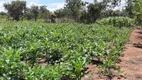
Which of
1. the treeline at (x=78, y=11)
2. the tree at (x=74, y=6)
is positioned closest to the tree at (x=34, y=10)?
the treeline at (x=78, y=11)

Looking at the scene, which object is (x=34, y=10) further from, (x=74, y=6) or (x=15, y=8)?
(x=74, y=6)

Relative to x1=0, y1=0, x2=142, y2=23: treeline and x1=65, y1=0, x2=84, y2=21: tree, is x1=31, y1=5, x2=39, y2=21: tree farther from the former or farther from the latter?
x1=65, y1=0, x2=84, y2=21: tree

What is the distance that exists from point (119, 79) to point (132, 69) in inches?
62.6

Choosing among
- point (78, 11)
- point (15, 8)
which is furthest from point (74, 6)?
point (15, 8)

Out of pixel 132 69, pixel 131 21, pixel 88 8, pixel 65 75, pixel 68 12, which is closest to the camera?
pixel 65 75

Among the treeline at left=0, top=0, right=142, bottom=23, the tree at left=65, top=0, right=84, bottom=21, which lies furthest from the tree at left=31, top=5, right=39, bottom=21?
the tree at left=65, top=0, right=84, bottom=21

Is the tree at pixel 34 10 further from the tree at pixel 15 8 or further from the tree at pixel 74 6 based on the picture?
the tree at pixel 74 6

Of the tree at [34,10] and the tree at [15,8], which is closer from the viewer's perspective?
the tree at [15,8]

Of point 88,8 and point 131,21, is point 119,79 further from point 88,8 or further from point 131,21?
point 88,8

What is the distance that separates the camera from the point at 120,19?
118 ft

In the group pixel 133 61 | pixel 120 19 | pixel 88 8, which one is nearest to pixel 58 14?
pixel 88 8

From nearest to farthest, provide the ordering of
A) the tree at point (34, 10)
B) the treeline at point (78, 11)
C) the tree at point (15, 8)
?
the treeline at point (78, 11) < the tree at point (15, 8) < the tree at point (34, 10)

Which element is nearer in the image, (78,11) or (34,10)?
(78,11)

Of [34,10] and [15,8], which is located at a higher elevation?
[15,8]
